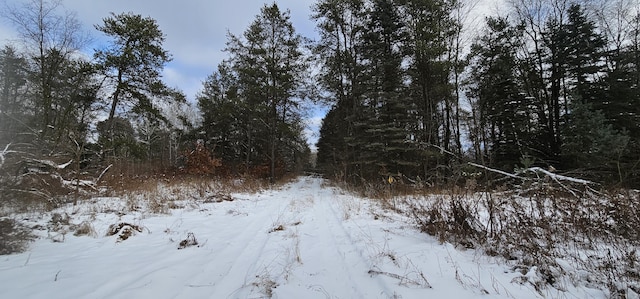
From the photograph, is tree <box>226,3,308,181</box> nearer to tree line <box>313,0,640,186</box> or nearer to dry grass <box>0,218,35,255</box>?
tree line <box>313,0,640,186</box>

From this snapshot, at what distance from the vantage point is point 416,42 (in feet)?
45.1

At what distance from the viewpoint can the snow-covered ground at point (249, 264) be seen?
241 centimetres

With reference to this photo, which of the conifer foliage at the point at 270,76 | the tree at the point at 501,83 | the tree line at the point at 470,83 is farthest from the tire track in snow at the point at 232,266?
the tree at the point at 501,83

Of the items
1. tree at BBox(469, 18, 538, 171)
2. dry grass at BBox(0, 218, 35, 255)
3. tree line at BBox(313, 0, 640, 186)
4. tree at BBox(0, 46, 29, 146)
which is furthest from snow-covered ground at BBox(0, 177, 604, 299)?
tree at BBox(469, 18, 538, 171)

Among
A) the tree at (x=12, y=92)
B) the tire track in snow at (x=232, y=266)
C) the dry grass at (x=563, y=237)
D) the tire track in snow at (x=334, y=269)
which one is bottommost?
the tire track in snow at (x=334, y=269)

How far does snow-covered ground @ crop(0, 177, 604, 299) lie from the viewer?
241 cm

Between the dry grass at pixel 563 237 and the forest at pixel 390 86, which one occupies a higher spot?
the forest at pixel 390 86

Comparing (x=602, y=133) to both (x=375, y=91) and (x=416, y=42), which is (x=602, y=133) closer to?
(x=416, y=42)

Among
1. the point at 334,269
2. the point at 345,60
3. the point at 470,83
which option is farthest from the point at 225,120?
the point at 334,269

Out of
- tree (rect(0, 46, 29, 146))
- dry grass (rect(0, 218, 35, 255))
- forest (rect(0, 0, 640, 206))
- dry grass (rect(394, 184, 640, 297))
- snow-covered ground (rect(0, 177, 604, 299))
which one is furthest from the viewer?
forest (rect(0, 0, 640, 206))

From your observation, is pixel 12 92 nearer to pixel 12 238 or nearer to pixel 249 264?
pixel 12 238

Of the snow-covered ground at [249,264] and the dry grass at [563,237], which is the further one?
the dry grass at [563,237]

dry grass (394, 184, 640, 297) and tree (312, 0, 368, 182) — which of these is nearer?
dry grass (394, 184, 640, 297)

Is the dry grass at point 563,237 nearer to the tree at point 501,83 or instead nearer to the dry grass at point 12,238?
the dry grass at point 12,238
